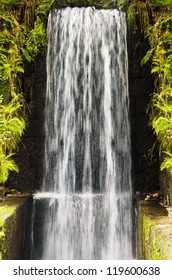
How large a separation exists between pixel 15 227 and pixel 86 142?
2059 mm

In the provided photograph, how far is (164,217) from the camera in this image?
474 centimetres

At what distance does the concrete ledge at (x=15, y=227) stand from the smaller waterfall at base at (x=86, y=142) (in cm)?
22

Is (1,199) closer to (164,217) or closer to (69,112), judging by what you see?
(69,112)

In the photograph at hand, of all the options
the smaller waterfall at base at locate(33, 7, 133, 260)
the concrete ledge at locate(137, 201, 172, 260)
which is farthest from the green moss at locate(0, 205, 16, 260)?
the concrete ledge at locate(137, 201, 172, 260)

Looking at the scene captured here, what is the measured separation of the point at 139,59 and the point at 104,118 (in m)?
1.37

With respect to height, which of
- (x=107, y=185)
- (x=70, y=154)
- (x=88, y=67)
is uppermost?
(x=88, y=67)

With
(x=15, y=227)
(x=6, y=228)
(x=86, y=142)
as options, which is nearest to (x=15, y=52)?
(x=86, y=142)

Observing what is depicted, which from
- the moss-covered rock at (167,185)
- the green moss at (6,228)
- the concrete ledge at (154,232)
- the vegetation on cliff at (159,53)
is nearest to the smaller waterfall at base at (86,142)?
the vegetation on cliff at (159,53)

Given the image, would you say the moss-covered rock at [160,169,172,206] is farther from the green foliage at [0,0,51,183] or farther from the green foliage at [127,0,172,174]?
the green foliage at [0,0,51,183]

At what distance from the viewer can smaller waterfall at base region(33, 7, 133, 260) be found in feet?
19.2

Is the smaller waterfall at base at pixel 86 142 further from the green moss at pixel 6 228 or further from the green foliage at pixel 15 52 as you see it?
the green moss at pixel 6 228
